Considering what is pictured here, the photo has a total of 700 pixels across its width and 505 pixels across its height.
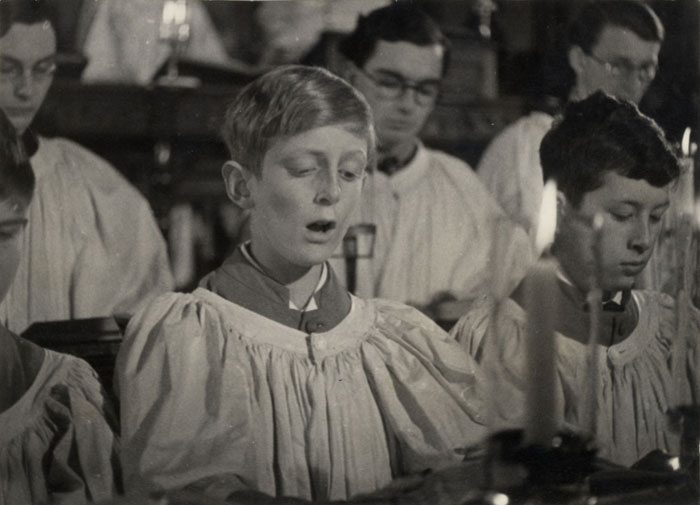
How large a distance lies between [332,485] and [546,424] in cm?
39

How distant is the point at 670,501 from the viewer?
61.1 inches

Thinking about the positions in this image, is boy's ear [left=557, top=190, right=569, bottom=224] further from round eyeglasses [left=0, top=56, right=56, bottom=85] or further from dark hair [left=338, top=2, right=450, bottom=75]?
round eyeglasses [left=0, top=56, right=56, bottom=85]

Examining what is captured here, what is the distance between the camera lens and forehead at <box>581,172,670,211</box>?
154 cm

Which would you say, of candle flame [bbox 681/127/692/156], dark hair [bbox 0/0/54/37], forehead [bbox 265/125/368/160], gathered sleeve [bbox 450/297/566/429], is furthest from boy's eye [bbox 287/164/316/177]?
candle flame [bbox 681/127/692/156]

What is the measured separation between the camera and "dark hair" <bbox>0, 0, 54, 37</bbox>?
57.3 inches

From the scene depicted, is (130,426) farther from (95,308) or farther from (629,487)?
(629,487)

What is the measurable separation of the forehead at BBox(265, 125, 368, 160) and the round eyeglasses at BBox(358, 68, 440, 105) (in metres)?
0.11

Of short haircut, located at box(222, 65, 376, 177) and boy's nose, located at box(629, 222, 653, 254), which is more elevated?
short haircut, located at box(222, 65, 376, 177)

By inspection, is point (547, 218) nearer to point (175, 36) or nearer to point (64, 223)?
point (175, 36)

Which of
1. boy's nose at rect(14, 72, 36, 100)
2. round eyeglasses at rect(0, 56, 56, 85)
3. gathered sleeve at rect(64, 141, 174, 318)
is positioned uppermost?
round eyeglasses at rect(0, 56, 56, 85)

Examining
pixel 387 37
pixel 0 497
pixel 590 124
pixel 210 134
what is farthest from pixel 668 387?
pixel 0 497

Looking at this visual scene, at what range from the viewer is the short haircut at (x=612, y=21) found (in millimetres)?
1541

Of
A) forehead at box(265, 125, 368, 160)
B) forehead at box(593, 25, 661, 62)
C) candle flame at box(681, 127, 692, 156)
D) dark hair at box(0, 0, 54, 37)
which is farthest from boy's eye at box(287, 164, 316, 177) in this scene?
candle flame at box(681, 127, 692, 156)

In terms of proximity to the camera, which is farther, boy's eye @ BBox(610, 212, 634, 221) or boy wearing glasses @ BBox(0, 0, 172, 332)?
boy's eye @ BBox(610, 212, 634, 221)
